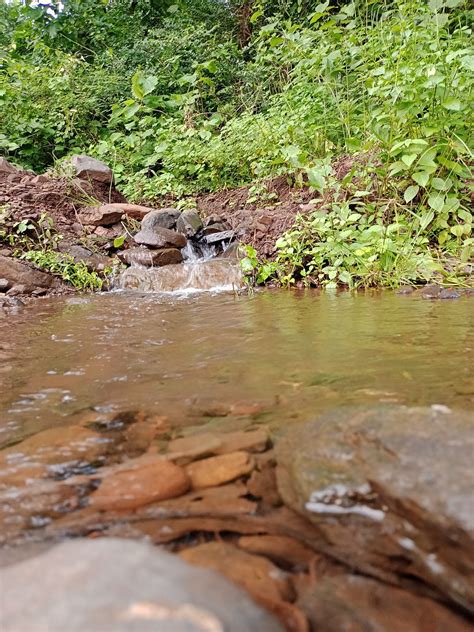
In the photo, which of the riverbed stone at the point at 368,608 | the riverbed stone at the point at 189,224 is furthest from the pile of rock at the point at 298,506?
the riverbed stone at the point at 189,224

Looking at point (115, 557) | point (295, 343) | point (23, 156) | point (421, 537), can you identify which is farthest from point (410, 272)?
point (23, 156)

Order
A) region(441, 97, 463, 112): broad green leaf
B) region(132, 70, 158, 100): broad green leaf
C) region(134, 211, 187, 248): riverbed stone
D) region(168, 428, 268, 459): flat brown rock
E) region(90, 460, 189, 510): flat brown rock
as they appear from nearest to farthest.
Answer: region(90, 460, 189, 510): flat brown rock < region(168, 428, 268, 459): flat brown rock < region(441, 97, 463, 112): broad green leaf < region(134, 211, 187, 248): riverbed stone < region(132, 70, 158, 100): broad green leaf

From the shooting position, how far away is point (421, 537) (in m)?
0.80

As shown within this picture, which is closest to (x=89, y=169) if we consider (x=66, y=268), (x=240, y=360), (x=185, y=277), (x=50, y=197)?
(x=50, y=197)

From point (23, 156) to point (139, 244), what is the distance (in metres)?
4.71

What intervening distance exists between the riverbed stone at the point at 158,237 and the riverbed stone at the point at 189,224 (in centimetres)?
18

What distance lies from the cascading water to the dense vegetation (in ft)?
1.80

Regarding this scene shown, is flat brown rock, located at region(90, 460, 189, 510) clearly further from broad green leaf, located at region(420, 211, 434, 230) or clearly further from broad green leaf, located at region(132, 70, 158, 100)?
broad green leaf, located at region(132, 70, 158, 100)

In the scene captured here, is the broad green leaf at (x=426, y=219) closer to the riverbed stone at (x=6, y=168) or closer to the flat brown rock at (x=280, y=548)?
the flat brown rock at (x=280, y=548)

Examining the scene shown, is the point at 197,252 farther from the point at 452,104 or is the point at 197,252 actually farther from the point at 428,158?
the point at 452,104

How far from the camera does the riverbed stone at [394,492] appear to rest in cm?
76

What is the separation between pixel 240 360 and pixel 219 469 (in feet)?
3.15

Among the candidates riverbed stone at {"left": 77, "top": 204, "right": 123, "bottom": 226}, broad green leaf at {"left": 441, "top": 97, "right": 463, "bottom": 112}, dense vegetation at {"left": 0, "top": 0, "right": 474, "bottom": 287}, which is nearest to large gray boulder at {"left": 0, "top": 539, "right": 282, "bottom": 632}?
dense vegetation at {"left": 0, "top": 0, "right": 474, "bottom": 287}

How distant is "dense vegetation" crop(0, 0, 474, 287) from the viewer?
4.39m
